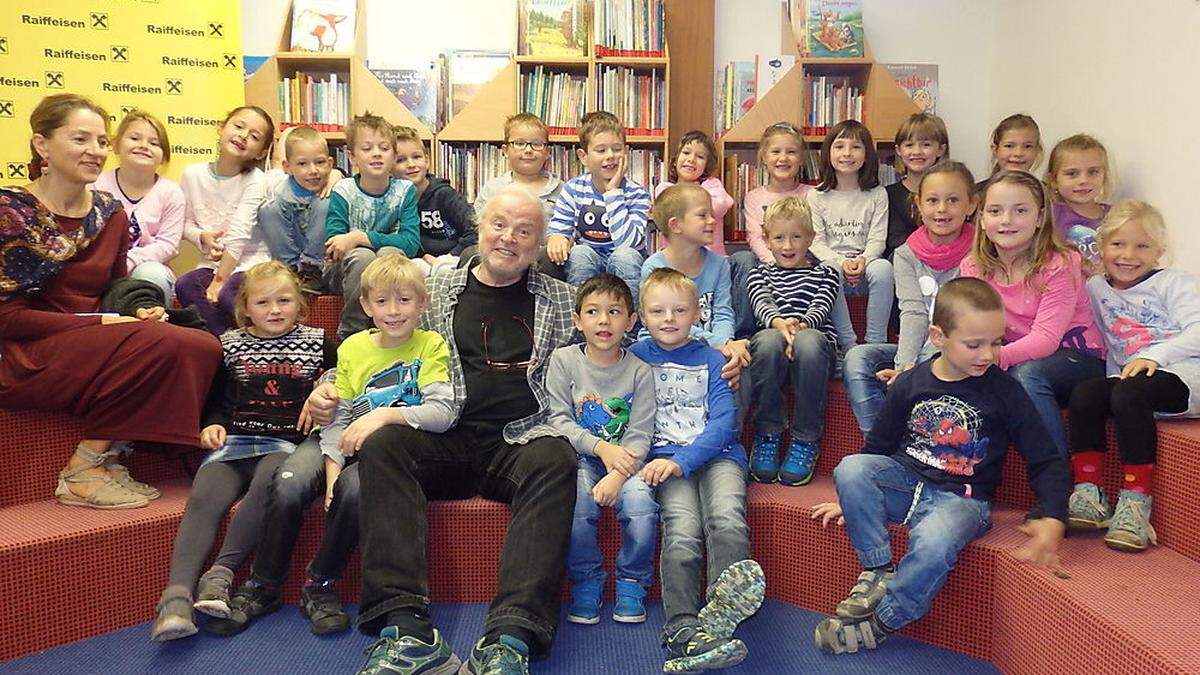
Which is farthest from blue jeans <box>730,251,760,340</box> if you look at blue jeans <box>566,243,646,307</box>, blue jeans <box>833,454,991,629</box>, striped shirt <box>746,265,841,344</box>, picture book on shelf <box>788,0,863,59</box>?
picture book on shelf <box>788,0,863,59</box>

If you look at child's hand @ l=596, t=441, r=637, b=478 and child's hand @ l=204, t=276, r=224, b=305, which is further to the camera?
child's hand @ l=204, t=276, r=224, b=305

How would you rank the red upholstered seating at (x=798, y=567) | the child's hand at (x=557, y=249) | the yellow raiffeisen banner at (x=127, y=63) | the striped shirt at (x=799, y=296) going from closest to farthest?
the red upholstered seating at (x=798, y=567)
the striped shirt at (x=799, y=296)
the child's hand at (x=557, y=249)
the yellow raiffeisen banner at (x=127, y=63)

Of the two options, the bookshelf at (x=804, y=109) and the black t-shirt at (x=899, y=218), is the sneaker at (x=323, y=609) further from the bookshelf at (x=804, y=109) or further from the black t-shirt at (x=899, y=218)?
the bookshelf at (x=804, y=109)

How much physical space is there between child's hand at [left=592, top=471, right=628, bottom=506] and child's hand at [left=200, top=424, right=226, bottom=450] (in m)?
1.08

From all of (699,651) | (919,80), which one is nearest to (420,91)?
(919,80)

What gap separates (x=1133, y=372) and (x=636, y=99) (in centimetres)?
302

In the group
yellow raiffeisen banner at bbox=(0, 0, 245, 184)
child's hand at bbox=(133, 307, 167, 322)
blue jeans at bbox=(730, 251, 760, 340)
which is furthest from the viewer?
yellow raiffeisen banner at bbox=(0, 0, 245, 184)

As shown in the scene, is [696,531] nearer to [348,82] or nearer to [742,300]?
[742,300]

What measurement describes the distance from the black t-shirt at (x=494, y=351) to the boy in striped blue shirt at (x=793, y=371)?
0.73 metres

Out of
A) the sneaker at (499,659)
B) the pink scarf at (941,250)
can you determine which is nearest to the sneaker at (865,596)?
the sneaker at (499,659)

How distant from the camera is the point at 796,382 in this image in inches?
101

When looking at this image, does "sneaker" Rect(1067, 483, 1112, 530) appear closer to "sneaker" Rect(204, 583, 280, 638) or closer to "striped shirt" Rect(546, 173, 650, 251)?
"striped shirt" Rect(546, 173, 650, 251)

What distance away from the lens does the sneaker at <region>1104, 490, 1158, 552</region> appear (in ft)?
6.47

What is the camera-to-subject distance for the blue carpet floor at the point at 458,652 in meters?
1.89
